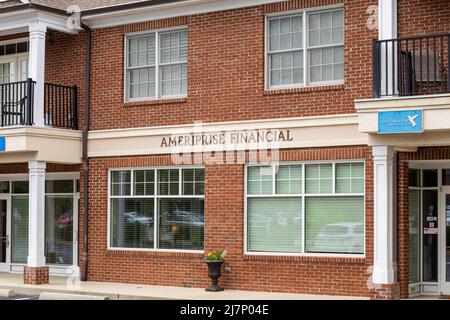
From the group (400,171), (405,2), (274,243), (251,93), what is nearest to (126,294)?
(274,243)

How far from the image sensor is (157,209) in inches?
722

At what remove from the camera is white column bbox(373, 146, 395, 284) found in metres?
14.6

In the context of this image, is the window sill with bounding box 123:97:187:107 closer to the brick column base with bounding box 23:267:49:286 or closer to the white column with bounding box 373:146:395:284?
the brick column base with bounding box 23:267:49:286

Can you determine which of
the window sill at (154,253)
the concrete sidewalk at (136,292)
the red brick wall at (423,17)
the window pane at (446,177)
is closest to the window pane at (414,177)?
the window pane at (446,177)

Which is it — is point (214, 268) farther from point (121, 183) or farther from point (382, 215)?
point (382, 215)

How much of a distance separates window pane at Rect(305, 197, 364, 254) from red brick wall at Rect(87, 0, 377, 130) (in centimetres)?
181

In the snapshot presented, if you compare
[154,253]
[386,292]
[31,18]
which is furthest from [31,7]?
[386,292]

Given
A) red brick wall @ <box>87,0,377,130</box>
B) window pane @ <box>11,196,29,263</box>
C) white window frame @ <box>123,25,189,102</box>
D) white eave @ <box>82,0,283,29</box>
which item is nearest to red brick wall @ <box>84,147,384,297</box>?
red brick wall @ <box>87,0,377,130</box>

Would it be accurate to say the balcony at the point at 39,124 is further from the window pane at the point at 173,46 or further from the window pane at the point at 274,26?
the window pane at the point at 274,26

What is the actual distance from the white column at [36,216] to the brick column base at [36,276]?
114 mm

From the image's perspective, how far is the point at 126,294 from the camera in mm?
16328

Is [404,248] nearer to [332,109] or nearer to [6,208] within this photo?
[332,109]

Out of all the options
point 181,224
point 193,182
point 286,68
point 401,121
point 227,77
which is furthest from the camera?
point 181,224

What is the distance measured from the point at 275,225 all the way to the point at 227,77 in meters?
3.37
